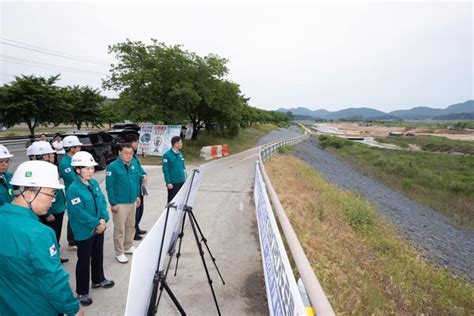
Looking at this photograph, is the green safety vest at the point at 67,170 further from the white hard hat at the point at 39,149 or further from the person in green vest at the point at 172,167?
the person in green vest at the point at 172,167

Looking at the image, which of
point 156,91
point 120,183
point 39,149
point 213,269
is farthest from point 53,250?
point 156,91

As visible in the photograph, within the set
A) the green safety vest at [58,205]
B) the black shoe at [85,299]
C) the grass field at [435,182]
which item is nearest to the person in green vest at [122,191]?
the green safety vest at [58,205]

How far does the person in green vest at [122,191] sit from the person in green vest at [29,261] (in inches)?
98.5

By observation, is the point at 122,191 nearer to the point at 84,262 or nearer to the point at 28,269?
the point at 84,262

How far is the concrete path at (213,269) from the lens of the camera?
3891mm

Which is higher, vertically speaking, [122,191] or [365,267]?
[122,191]

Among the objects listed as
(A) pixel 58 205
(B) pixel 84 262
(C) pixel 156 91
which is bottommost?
(B) pixel 84 262

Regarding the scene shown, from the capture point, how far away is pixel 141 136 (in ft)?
65.3

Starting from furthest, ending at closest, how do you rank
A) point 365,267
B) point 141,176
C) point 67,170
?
point 365,267, point 141,176, point 67,170

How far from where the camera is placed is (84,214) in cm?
373

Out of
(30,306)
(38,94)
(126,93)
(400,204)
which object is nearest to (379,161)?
(400,204)

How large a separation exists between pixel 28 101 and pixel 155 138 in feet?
53.4

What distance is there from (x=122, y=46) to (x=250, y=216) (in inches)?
797

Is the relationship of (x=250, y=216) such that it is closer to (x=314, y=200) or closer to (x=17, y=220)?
(x=314, y=200)
